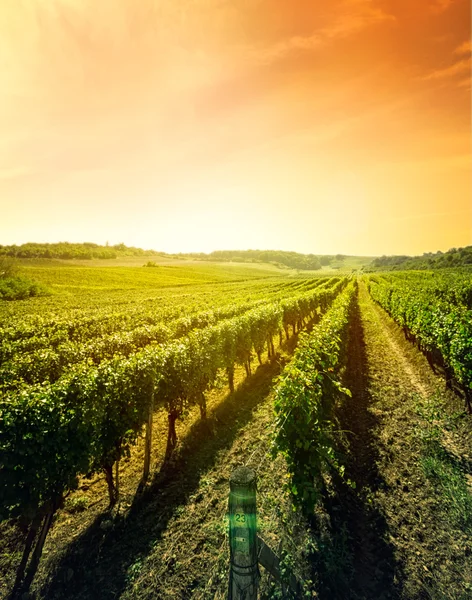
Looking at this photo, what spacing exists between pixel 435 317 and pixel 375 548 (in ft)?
40.4

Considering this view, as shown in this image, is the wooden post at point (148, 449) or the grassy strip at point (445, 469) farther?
the wooden post at point (148, 449)

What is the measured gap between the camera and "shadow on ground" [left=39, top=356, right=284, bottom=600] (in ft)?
19.5

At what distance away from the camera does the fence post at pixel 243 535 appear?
3771 millimetres

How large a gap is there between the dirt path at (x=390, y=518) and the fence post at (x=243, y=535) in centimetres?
268

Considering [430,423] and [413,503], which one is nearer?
[413,503]

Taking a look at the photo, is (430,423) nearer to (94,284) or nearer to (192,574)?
(192,574)

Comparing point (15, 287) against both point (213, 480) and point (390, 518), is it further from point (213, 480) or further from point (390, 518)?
point (390, 518)

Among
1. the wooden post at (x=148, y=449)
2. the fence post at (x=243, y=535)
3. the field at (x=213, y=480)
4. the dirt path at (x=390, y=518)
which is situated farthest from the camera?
the wooden post at (x=148, y=449)

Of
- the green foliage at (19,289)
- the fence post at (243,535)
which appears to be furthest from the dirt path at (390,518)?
the green foliage at (19,289)

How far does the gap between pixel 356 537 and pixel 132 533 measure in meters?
5.05

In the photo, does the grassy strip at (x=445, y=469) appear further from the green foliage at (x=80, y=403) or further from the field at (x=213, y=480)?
the green foliage at (x=80, y=403)

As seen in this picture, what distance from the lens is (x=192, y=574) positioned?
5.85 metres

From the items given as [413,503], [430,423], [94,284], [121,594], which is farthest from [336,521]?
[94,284]

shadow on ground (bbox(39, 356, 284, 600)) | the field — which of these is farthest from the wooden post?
shadow on ground (bbox(39, 356, 284, 600))
